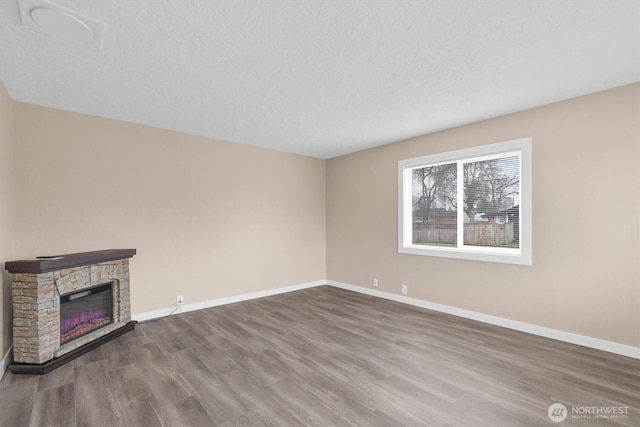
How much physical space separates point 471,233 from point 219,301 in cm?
391

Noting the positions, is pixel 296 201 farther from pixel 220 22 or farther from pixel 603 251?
pixel 603 251

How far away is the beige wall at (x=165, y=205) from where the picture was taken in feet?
10.2

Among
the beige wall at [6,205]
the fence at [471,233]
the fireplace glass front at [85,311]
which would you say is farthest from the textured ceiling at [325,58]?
the fireplace glass front at [85,311]

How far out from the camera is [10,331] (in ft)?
8.87

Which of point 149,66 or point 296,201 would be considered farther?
point 296,201

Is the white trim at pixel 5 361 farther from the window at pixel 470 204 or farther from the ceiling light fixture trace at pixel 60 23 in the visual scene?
the window at pixel 470 204

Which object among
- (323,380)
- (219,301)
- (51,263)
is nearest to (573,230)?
(323,380)

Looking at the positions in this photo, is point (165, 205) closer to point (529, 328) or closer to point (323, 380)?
point (323, 380)

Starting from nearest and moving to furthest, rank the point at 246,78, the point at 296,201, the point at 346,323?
the point at 246,78, the point at 346,323, the point at 296,201

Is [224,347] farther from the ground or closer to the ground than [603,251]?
closer to the ground

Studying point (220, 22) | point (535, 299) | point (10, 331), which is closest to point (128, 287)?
point (10, 331)

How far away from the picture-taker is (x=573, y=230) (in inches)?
116

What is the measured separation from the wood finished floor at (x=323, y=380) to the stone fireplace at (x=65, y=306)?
161 mm

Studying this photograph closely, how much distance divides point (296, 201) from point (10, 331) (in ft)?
13.2
